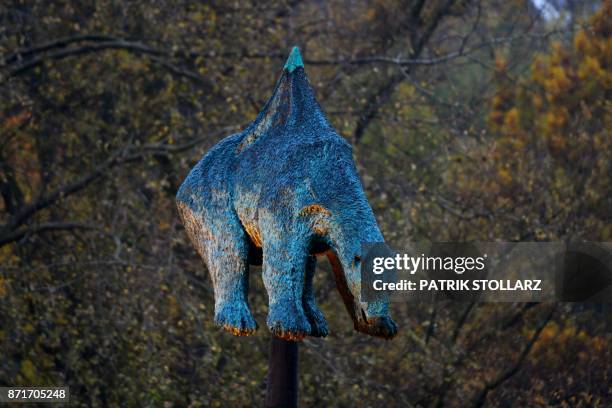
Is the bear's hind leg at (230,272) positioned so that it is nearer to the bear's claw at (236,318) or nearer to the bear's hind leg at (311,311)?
the bear's claw at (236,318)

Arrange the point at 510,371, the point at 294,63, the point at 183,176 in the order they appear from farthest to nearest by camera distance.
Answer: the point at 510,371 < the point at 183,176 < the point at 294,63

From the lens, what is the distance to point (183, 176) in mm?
9672

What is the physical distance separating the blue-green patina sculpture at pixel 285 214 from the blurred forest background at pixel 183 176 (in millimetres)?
3872

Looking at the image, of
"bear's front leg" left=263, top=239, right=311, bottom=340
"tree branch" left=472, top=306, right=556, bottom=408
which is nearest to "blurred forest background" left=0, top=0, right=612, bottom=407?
"tree branch" left=472, top=306, right=556, bottom=408

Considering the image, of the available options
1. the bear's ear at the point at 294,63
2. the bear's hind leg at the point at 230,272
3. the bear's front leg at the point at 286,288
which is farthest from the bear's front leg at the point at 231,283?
the bear's ear at the point at 294,63

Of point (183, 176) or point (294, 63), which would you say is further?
point (183, 176)

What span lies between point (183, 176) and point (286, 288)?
5609mm

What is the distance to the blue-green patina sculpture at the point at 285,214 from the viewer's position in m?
4.12

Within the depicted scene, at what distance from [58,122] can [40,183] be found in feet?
2.09

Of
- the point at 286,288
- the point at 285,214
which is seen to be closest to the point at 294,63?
the point at 285,214

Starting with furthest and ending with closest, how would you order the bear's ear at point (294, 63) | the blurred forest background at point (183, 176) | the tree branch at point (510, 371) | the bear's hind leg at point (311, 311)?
1. the tree branch at point (510, 371)
2. the blurred forest background at point (183, 176)
3. the bear's ear at point (294, 63)
4. the bear's hind leg at point (311, 311)

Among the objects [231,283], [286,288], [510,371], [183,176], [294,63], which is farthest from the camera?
[510,371]

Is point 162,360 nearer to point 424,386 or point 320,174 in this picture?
point 424,386

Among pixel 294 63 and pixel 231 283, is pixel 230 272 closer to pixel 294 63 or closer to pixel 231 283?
pixel 231 283
